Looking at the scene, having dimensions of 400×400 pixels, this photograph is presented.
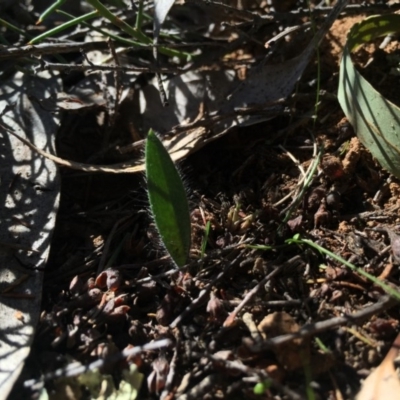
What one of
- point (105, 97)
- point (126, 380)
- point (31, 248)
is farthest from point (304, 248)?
point (105, 97)

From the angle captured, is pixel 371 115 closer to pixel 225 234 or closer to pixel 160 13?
pixel 225 234

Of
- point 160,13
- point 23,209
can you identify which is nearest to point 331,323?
point 23,209

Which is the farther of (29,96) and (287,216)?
(29,96)

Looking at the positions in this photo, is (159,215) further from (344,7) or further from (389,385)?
(344,7)

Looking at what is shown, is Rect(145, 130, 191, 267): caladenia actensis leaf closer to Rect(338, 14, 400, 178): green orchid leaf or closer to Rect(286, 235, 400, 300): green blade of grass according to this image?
Rect(286, 235, 400, 300): green blade of grass

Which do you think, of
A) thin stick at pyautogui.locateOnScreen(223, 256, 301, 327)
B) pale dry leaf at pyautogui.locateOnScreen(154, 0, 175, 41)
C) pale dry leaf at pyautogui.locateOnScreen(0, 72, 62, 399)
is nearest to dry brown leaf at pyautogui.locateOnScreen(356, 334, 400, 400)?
thin stick at pyautogui.locateOnScreen(223, 256, 301, 327)

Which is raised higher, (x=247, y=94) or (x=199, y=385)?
(x=247, y=94)
